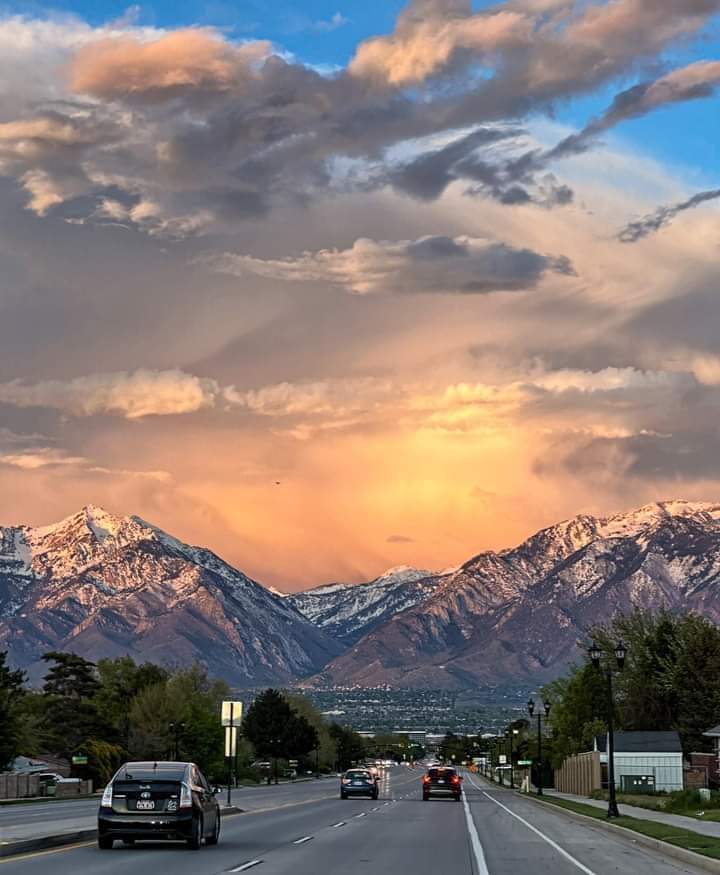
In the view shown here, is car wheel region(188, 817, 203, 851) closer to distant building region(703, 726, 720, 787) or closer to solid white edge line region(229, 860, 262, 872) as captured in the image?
solid white edge line region(229, 860, 262, 872)

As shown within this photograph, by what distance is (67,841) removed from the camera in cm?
3256

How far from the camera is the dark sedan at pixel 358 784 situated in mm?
75812

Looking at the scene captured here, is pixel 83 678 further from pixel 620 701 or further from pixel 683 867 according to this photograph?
pixel 683 867

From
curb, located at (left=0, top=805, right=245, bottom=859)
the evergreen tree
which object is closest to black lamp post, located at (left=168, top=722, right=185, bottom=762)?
the evergreen tree

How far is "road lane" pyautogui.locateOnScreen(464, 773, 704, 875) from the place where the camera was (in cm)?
2797

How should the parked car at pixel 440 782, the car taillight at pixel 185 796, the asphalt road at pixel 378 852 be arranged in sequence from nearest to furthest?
the asphalt road at pixel 378 852 < the car taillight at pixel 185 796 < the parked car at pixel 440 782

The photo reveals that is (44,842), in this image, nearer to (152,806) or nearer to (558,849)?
Answer: (152,806)

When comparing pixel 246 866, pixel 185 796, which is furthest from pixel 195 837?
pixel 246 866

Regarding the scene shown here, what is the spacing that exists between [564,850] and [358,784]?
43.4 metres

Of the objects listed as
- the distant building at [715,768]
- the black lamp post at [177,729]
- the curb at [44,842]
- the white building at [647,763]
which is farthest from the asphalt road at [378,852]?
the black lamp post at [177,729]

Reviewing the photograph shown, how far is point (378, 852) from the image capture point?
31.0 metres

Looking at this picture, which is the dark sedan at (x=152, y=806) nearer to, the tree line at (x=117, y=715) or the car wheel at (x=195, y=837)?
the car wheel at (x=195, y=837)

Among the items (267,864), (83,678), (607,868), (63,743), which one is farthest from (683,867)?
(83,678)

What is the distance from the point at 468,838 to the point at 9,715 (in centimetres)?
6738
